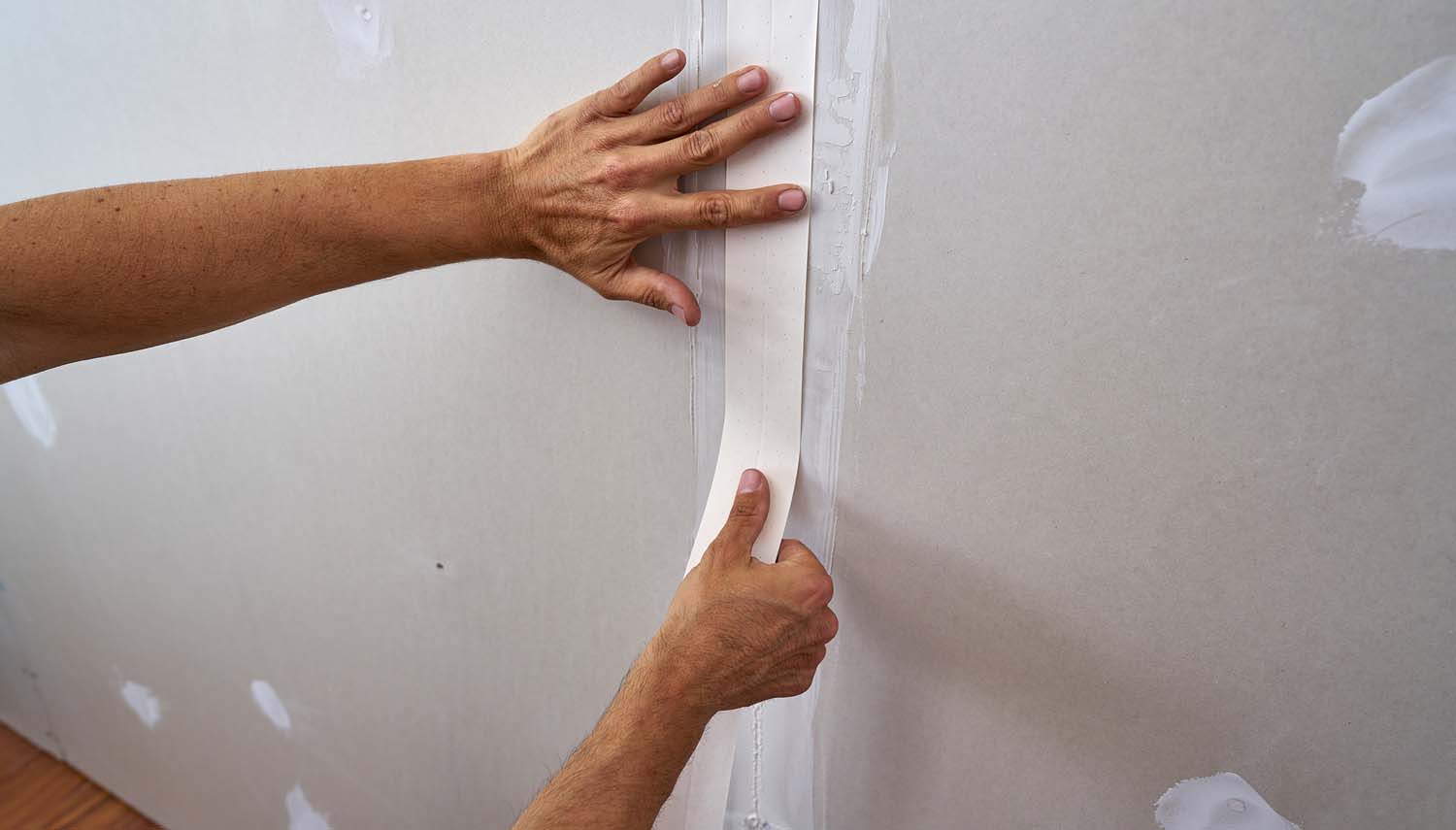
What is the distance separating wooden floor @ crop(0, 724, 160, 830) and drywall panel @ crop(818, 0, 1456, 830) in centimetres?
222

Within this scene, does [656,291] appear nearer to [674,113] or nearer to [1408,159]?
[674,113]

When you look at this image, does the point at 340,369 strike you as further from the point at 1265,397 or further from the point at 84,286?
the point at 1265,397

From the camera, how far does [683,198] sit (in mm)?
730

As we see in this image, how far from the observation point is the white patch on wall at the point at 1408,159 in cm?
51

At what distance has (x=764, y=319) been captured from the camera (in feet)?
2.57

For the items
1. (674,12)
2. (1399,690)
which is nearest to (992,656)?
(1399,690)

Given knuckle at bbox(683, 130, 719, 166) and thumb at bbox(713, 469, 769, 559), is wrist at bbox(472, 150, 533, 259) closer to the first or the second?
knuckle at bbox(683, 130, 719, 166)

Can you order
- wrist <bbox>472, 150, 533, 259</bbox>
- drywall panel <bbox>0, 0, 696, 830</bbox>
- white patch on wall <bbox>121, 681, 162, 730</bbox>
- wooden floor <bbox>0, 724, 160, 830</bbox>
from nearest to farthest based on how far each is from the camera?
1. wrist <bbox>472, 150, 533, 259</bbox>
2. drywall panel <bbox>0, 0, 696, 830</bbox>
3. white patch on wall <bbox>121, 681, 162, 730</bbox>
4. wooden floor <bbox>0, 724, 160, 830</bbox>

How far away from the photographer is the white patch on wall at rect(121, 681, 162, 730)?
1.74 meters

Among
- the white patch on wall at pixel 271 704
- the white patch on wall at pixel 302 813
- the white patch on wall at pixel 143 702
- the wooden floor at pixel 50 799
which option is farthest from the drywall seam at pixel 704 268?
the wooden floor at pixel 50 799

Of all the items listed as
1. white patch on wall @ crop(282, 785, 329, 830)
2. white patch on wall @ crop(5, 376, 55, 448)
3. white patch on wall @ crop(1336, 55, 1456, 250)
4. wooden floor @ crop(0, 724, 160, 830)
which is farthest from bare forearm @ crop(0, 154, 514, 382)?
wooden floor @ crop(0, 724, 160, 830)

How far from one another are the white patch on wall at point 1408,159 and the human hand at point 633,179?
407 mm

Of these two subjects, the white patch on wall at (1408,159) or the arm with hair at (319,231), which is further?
the arm with hair at (319,231)

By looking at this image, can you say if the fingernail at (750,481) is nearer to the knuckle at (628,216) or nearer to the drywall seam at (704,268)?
the drywall seam at (704,268)
